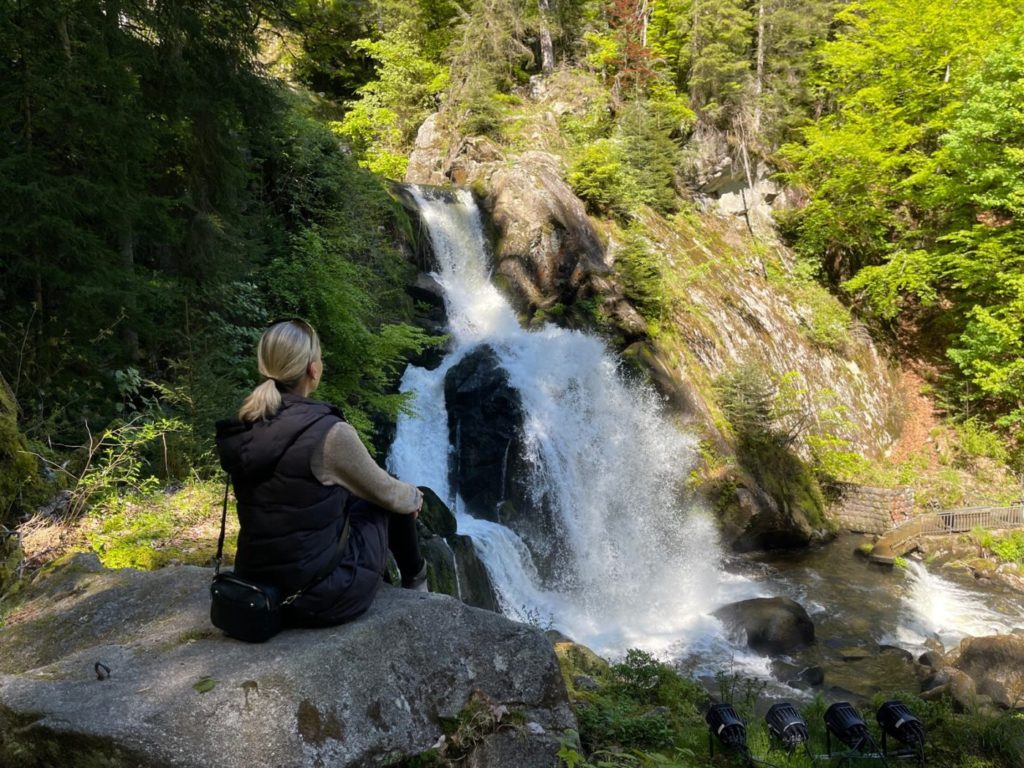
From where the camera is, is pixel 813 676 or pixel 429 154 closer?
pixel 813 676

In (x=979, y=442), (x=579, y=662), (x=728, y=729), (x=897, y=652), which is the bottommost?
(x=897, y=652)

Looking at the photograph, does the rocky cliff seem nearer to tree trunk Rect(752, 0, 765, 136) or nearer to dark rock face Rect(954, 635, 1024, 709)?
tree trunk Rect(752, 0, 765, 136)

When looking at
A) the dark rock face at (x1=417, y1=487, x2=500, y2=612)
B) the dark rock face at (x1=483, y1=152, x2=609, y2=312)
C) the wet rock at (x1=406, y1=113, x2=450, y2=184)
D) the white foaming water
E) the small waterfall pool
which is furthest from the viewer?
the wet rock at (x1=406, y1=113, x2=450, y2=184)

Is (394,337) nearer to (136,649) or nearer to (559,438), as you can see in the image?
(559,438)

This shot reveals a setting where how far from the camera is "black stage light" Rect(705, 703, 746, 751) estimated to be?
3479 mm

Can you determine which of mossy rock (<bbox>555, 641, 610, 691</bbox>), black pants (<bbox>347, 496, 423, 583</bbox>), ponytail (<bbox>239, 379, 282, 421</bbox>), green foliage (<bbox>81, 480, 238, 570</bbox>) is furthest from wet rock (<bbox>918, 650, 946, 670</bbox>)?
ponytail (<bbox>239, 379, 282, 421</bbox>)

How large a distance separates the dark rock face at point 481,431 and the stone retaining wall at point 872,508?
8.82m

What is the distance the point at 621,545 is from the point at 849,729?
833 centimetres

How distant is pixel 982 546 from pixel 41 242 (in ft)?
55.7

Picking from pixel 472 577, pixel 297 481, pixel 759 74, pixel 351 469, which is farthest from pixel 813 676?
pixel 759 74

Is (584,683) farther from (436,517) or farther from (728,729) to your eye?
(436,517)

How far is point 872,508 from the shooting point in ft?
49.0

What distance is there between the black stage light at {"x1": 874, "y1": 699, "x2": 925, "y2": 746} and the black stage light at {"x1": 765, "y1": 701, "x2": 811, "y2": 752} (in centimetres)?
45

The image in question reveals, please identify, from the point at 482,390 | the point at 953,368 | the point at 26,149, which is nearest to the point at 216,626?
the point at 26,149
